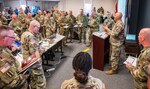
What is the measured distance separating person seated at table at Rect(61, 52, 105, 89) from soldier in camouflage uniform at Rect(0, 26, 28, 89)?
74 centimetres

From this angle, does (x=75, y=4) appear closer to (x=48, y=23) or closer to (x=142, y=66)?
(x=48, y=23)

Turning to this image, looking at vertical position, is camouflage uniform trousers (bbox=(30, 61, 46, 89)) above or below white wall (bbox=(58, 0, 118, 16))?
below

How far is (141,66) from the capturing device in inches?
101

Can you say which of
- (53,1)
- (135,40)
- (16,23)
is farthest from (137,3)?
(53,1)

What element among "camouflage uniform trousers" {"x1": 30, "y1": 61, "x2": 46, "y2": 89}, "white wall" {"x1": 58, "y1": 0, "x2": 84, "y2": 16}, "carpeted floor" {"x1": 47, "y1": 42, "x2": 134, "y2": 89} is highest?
"white wall" {"x1": 58, "y1": 0, "x2": 84, "y2": 16}

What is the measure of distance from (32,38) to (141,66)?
1.98 metres

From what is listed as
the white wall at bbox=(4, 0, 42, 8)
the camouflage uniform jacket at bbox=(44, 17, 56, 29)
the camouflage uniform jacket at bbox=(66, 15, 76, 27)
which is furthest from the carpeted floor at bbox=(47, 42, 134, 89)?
the white wall at bbox=(4, 0, 42, 8)

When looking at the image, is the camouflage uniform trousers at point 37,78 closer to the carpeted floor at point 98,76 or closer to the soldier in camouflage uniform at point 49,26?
the carpeted floor at point 98,76

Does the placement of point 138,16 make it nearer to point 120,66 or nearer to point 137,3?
point 137,3

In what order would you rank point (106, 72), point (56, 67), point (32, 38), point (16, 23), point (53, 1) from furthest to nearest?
point (53, 1) → point (16, 23) → point (56, 67) → point (106, 72) → point (32, 38)

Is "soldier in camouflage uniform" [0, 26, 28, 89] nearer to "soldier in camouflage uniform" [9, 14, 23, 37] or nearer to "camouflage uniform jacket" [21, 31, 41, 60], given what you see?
"camouflage uniform jacket" [21, 31, 41, 60]

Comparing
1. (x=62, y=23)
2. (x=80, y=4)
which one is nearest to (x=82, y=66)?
(x=62, y=23)

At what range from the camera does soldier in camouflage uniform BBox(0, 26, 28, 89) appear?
6.92 ft

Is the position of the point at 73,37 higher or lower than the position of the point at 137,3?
lower
